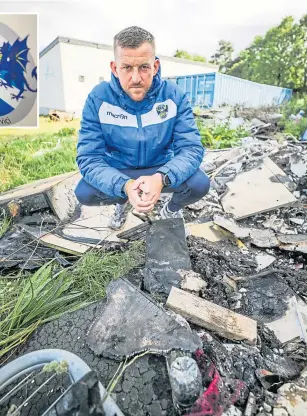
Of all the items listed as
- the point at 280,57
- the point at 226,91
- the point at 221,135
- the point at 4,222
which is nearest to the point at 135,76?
the point at 4,222

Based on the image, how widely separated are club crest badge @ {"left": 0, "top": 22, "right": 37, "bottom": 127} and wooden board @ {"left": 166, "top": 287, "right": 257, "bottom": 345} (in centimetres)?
186

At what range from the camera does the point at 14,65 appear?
1951 millimetres

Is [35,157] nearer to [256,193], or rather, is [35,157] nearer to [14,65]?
[14,65]

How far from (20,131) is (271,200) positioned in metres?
2.32

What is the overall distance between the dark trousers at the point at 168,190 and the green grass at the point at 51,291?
0.37 metres

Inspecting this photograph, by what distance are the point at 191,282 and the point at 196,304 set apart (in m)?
0.14

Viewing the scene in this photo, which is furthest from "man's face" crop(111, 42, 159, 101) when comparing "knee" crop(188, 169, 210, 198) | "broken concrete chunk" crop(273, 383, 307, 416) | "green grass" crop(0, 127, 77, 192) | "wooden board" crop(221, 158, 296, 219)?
"green grass" crop(0, 127, 77, 192)

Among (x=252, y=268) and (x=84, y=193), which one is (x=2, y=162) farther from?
(x=252, y=268)

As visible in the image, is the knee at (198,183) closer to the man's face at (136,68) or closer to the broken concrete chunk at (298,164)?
the man's face at (136,68)

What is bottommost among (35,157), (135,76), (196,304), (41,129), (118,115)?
(196,304)

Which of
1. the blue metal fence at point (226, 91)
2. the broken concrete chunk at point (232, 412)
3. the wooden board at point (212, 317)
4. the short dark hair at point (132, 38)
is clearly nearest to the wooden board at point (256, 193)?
the wooden board at point (212, 317)

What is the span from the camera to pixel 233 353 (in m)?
0.99

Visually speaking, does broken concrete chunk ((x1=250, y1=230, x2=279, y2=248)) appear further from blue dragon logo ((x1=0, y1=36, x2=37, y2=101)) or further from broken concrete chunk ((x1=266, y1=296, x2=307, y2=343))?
blue dragon logo ((x1=0, y1=36, x2=37, y2=101))

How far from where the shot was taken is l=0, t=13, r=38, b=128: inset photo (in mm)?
1835
